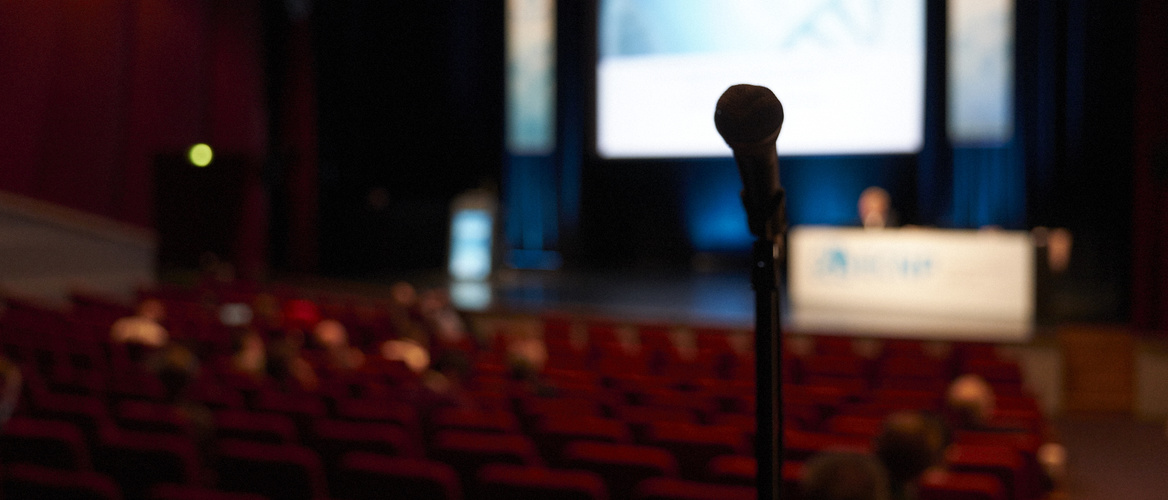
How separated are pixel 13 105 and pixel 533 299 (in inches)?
223

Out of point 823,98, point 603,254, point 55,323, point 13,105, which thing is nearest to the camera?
point 55,323

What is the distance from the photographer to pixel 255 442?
3.16 m

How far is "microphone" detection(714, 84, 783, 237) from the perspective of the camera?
3.51ft

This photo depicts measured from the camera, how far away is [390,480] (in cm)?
261

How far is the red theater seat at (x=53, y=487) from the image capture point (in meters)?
2.36

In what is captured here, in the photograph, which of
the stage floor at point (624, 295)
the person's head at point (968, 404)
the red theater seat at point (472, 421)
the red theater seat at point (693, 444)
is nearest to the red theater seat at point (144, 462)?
the red theater seat at point (472, 421)

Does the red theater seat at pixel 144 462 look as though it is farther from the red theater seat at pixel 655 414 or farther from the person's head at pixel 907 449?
the person's head at pixel 907 449

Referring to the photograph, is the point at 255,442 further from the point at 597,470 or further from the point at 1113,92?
the point at 1113,92

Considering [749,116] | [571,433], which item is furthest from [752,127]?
[571,433]

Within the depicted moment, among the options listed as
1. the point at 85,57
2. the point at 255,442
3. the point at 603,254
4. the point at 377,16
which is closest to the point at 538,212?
the point at 603,254

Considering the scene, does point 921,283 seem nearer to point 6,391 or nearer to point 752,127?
point 6,391

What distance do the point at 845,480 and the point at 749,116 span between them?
0.57 meters

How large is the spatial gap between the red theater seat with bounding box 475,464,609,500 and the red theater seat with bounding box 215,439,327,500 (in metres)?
0.55

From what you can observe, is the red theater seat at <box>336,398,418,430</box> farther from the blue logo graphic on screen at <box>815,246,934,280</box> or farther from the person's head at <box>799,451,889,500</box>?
the blue logo graphic on screen at <box>815,246,934,280</box>
